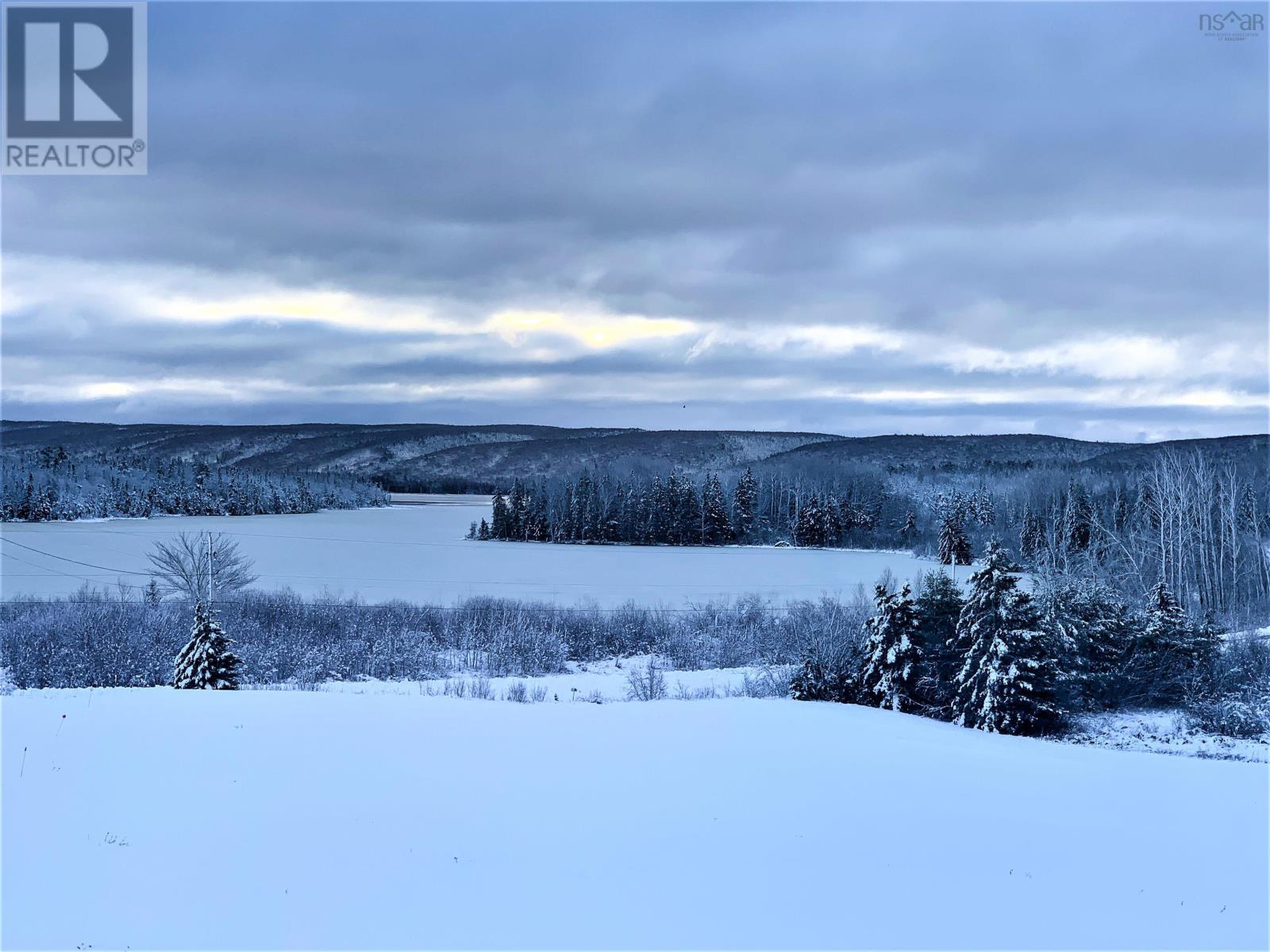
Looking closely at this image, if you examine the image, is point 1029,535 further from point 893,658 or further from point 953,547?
point 893,658

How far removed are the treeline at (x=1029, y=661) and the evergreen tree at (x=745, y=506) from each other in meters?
64.8

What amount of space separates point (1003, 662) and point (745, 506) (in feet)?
235

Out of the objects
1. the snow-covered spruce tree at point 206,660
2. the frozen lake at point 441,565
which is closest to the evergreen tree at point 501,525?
the frozen lake at point 441,565

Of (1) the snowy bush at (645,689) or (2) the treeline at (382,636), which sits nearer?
(1) the snowy bush at (645,689)

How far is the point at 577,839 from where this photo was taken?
819cm

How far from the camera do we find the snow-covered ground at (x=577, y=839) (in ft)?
21.9

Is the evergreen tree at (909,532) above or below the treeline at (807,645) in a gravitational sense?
above

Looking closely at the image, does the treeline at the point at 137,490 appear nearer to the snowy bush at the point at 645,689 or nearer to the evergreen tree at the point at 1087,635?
the snowy bush at the point at 645,689

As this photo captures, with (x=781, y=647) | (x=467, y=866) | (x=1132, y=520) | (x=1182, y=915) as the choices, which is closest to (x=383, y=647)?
(x=781, y=647)

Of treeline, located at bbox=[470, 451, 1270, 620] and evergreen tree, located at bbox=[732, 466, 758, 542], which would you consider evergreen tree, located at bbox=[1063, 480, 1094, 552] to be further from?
evergreen tree, located at bbox=[732, 466, 758, 542]

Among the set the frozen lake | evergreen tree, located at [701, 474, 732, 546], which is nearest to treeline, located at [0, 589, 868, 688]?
the frozen lake

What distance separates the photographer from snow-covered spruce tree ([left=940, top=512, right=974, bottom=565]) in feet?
237

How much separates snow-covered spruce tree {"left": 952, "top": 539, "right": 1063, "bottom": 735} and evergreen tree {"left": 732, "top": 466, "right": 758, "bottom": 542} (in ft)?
226

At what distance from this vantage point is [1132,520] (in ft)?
205
